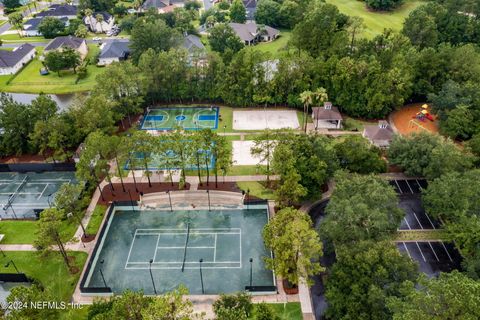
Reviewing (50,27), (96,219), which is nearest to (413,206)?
(96,219)

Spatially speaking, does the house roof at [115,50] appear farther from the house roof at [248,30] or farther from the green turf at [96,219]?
the green turf at [96,219]

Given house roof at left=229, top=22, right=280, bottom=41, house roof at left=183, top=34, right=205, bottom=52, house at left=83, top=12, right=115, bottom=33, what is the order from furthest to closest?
house at left=83, top=12, right=115, bottom=33 < house roof at left=229, top=22, right=280, bottom=41 < house roof at left=183, top=34, right=205, bottom=52

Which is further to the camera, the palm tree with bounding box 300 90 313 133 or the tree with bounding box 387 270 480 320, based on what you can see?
the palm tree with bounding box 300 90 313 133

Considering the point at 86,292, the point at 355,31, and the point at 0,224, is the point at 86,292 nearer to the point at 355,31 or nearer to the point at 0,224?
the point at 0,224

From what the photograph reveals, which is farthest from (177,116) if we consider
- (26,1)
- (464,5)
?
(26,1)

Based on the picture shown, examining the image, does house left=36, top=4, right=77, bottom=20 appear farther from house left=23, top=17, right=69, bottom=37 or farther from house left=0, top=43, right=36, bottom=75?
house left=0, top=43, right=36, bottom=75

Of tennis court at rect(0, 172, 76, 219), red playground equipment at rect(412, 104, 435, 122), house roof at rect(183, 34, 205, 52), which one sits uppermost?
house roof at rect(183, 34, 205, 52)

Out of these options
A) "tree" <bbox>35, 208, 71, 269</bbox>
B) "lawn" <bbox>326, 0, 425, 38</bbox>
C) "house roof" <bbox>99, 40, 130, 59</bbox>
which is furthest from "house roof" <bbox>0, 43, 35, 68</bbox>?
"lawn" <bbox>326, 0, 425, 38</bbox>
